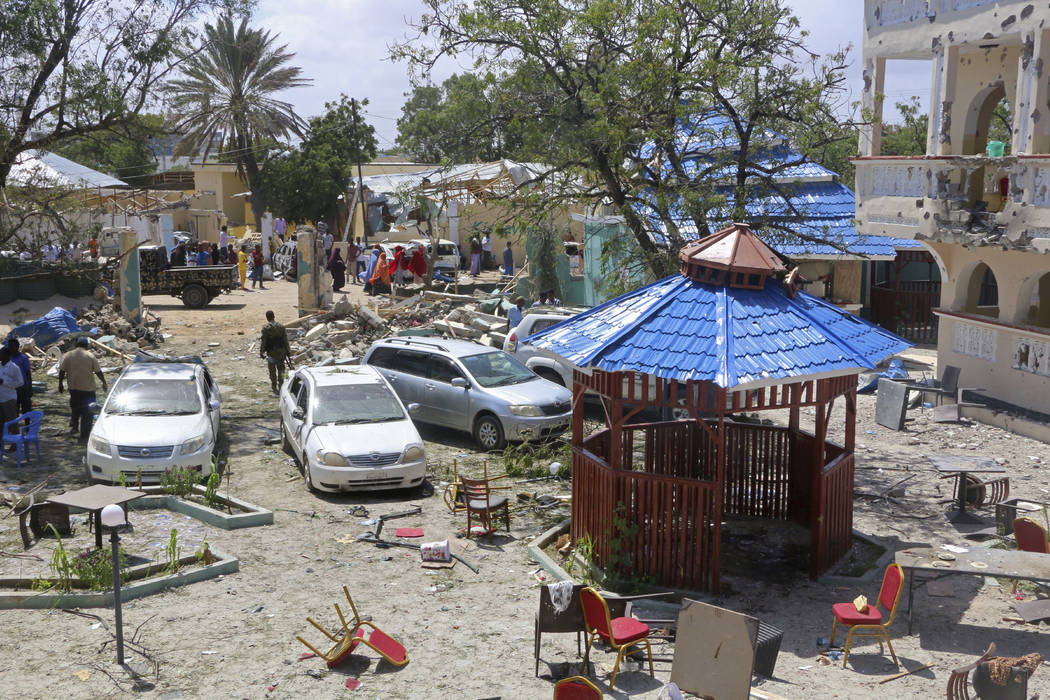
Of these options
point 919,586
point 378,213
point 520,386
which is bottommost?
point 919,586

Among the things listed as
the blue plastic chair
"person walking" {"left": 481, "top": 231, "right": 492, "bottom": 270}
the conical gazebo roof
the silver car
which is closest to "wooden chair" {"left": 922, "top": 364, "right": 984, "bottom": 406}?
the silver car

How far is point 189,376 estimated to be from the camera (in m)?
15.2

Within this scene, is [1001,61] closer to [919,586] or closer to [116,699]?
[919,586]

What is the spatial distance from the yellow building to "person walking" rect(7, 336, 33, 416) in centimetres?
1421

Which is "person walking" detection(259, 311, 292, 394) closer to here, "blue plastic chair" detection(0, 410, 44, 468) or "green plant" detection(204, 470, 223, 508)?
"blue plastic chair" detection(0, 410, 44, 468)

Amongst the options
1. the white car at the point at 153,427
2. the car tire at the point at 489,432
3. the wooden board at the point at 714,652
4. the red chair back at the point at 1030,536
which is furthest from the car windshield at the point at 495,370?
the wooden board at the point at 714,652

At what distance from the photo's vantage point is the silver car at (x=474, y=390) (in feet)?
51.5

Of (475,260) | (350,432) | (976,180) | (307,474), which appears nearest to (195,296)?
(475,260)

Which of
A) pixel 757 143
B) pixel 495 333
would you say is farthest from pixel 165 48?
pixel 757 143

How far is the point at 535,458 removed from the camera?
15180 millimetres

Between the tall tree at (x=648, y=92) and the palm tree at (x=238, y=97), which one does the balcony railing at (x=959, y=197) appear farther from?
the palm tree at (x=238, y=97)

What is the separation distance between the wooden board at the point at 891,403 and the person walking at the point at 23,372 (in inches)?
543

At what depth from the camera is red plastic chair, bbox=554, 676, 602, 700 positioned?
22.1 ft

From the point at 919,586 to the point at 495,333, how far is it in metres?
14.3
